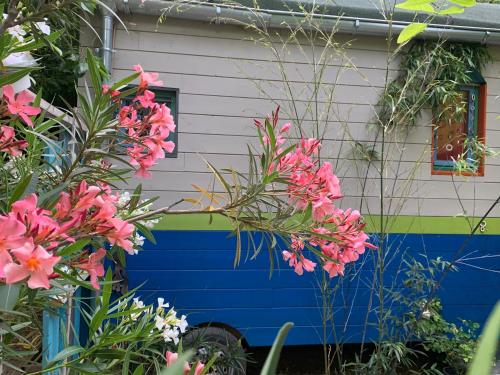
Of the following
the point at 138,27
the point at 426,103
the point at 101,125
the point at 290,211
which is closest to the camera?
the point at 101,125

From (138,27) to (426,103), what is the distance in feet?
8.32

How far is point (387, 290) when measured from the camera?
3805mm

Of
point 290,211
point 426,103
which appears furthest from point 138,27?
point 290,211

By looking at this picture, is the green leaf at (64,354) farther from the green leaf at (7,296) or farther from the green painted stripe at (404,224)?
the green painted stripe at (404,224)

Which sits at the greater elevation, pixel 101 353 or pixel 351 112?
pixel 351 112

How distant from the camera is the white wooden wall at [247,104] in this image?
3.74 meters

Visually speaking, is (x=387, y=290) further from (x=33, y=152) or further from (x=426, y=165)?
(x=33, y=152)

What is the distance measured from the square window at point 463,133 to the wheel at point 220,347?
2370 mm

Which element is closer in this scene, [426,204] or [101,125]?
[101,125]

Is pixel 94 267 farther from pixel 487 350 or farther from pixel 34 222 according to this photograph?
pixel 487 350

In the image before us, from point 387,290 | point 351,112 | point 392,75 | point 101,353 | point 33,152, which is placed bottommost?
point 387,290

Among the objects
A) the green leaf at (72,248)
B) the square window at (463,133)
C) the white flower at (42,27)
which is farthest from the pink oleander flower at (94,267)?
the square window at (463,133)

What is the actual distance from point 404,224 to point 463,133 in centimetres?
103

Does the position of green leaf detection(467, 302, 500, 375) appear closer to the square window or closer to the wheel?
the wheel
